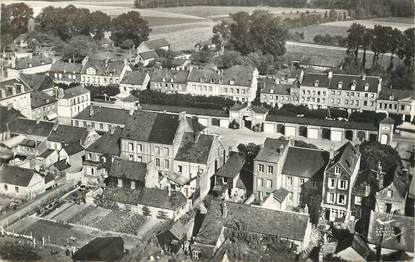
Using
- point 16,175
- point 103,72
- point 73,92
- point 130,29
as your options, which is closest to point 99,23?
point 130,29

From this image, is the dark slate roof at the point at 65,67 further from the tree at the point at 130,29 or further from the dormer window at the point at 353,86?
the dormer window at the point at 353,86

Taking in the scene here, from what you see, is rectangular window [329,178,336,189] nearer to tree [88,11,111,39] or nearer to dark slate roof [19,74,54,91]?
dark slate roof [19,74,54,91]

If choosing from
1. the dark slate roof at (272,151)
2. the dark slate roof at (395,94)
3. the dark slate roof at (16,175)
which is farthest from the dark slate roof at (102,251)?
the dark slate roof at (395,94)

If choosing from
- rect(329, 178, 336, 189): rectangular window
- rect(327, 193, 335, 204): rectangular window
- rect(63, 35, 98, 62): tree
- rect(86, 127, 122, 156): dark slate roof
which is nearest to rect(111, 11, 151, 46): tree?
rect(63, 35, 98, 62): tree

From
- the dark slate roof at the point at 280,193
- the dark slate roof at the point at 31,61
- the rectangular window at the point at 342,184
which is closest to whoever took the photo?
the dark slate roof at the point at 280,193

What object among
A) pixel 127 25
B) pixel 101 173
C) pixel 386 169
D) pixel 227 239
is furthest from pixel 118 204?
pixel 127 25

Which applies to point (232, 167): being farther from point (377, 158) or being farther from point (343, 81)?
point (343, 81)
